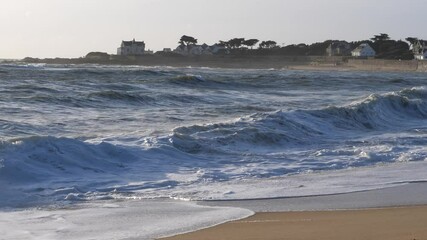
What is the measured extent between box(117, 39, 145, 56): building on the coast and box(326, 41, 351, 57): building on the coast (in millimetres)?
30347

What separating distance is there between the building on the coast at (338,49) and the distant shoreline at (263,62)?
9395mm

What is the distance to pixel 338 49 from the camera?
119938 mm

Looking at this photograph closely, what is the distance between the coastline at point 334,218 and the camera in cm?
618

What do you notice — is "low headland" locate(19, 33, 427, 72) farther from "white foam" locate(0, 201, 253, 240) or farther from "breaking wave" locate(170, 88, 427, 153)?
"white foam" locate(0, 201, 253, 240)

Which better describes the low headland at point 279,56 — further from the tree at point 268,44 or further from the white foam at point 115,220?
the white foam at point 115,220

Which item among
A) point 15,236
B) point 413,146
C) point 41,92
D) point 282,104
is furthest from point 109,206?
point 282,104

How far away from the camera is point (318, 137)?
53.7 ft

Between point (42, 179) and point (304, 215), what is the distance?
3.80 meters

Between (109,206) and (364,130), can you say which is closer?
(109,206)

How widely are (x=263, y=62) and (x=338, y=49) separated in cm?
1639

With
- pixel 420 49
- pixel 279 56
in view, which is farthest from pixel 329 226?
pixel 279 56

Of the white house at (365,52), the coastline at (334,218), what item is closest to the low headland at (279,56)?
the white house at (365,52)

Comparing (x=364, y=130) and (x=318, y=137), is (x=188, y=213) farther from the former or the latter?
(x=364, y=130)

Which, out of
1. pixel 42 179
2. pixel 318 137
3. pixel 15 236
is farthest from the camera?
pixel 318 137
